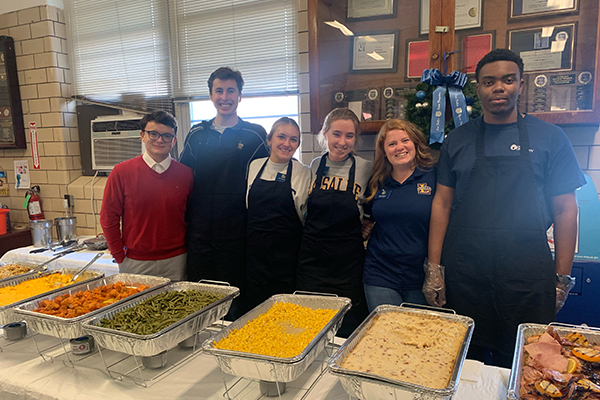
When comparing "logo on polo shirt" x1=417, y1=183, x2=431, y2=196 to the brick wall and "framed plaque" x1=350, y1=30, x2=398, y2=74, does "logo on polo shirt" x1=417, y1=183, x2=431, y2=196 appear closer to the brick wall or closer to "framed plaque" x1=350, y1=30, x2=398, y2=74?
"framed plaque" x1=350, y1=30, x2=398, y2=74

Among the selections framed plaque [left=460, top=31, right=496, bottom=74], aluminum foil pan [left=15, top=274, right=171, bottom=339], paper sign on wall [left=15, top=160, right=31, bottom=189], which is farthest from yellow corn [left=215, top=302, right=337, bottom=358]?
paper sign on wall [left=15, top=160, right=31, bottom=189]

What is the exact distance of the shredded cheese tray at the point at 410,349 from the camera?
1.17 metres

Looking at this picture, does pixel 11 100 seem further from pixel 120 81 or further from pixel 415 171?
pixel 415 171

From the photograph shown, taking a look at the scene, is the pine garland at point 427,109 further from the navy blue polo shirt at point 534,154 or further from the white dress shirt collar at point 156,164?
the white dress shirt collar at point 156,164

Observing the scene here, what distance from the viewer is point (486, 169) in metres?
1.88

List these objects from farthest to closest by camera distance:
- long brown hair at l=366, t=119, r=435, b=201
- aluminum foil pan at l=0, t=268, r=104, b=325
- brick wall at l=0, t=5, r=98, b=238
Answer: brick wall at l=0, t=5, r=98, b=238 → long brown hair at l=366, t=119, r=435, b=201 → aluminum foil pan at l=0, t=268, r=104, b=325

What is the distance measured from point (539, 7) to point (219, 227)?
2.46 m

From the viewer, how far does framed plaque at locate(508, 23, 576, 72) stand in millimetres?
2545

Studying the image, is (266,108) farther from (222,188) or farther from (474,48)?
(474,48)

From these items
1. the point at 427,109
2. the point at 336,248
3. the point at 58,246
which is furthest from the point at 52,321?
the point at 58,246

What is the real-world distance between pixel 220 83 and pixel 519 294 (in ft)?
6.65

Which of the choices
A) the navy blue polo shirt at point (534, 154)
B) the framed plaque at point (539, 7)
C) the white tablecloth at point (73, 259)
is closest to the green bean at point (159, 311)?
the navy blue polo shirt at point (534, 154)

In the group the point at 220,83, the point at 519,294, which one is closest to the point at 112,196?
the point at 220,83

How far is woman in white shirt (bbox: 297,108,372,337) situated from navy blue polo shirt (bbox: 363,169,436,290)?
0.49 ft
